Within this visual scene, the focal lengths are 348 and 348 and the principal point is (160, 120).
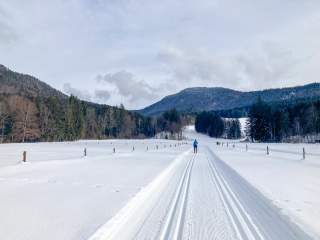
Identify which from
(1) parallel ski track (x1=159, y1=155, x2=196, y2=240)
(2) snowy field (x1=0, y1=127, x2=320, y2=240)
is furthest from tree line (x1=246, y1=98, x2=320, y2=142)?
(1) parallel ski track (x1=159, y1=155, x2=196, y2=240)

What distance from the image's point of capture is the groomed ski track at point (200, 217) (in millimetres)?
6371

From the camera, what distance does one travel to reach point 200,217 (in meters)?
7.80

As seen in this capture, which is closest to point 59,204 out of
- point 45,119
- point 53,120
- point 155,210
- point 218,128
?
point 155,210

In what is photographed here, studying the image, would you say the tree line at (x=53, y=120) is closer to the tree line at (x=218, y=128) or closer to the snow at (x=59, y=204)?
the tree line at (x=218, y=128)

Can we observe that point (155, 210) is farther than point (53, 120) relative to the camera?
No

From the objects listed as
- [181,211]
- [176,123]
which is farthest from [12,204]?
[176,123]

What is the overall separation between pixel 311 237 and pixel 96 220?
4023 millimetres

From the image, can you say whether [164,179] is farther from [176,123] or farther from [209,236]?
[176,123]

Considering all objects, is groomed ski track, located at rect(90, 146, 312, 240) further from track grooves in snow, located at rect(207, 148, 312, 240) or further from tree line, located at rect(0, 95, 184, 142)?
tree line, located at rect(0, 95, 184, 142)

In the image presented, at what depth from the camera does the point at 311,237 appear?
607cm

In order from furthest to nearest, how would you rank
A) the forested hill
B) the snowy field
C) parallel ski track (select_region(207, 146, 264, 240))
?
the forested hill
parallel ski track (select_region(207, 146, 264, 240))
the snowy field

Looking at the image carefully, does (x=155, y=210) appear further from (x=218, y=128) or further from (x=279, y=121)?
(x=218, y=128)

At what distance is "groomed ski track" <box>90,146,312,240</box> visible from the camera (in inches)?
251

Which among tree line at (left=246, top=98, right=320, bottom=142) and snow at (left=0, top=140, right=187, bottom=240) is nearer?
snow at (left=0, top=140, right=187, bottom=240)
